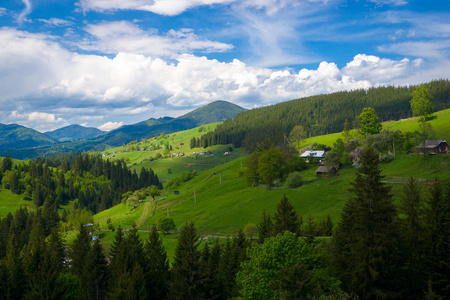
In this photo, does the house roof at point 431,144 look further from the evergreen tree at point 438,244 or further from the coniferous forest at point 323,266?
the evergreen tree at point 438,244

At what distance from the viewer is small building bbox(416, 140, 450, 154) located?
90.2 metres

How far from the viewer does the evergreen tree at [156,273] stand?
43.8 meters

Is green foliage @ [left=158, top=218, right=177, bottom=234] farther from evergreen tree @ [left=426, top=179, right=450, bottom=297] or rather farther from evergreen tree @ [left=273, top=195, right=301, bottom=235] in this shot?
evergreen tree @ [left=426, top=179, right=450, bottom=297]

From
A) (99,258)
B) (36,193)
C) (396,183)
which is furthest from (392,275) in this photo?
(36,193)

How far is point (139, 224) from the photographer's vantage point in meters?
126

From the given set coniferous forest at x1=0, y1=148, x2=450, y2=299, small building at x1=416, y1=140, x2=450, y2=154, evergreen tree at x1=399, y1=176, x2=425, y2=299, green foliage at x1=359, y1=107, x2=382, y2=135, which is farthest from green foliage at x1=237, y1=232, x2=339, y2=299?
green foliage at x1=359, y1=107, x2=382, y2=135

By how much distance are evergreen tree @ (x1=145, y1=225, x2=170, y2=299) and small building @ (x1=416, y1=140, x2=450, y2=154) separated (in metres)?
86.1

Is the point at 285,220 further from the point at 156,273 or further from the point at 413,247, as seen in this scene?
the point at 156,273

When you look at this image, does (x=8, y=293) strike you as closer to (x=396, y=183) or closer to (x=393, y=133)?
(x=396, y=183)

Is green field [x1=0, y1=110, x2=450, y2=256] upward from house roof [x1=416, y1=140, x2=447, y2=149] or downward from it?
downward

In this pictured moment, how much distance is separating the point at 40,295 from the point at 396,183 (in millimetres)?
82210

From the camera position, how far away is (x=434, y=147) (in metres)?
90.3

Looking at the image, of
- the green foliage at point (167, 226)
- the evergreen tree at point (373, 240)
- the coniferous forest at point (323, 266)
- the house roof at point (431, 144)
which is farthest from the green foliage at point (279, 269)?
the house roof at point (431, 144)

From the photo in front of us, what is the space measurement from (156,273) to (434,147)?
303ft
